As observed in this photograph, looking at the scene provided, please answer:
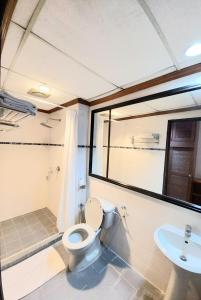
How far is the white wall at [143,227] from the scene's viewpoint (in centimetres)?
137

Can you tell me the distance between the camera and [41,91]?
187 centimetres

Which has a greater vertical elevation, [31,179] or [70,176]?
[70,176]

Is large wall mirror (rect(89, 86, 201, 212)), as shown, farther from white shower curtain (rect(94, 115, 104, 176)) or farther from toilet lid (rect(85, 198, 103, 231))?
toilet lid (rect(85, 198, 103, 231))

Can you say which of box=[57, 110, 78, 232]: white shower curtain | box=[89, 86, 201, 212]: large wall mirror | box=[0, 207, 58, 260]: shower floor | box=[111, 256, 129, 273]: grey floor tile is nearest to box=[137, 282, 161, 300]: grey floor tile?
box=[111, 256, 129, 273]: grey floor tile

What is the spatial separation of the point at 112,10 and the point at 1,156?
8.57 ft

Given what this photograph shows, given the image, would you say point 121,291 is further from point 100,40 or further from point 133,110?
point 100,40

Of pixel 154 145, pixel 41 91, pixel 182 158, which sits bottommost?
pixel 182 158

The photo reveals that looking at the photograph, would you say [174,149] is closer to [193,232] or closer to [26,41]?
[193,232]

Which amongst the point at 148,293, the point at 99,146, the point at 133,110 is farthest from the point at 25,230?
the point at 133,110

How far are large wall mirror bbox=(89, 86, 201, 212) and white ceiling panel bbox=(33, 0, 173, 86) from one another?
0.50 meters

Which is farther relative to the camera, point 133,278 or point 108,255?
point 108,255

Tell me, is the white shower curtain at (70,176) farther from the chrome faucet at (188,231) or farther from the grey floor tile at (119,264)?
the chrome faucet at (188,231)

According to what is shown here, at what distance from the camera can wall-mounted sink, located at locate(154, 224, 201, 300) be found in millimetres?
1100

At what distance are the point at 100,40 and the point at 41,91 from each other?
121 centimetres
